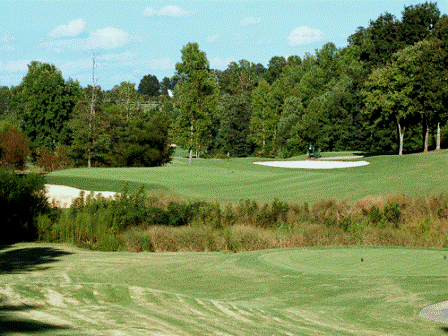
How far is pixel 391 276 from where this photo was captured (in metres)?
8.97

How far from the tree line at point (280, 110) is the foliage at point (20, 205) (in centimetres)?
3167

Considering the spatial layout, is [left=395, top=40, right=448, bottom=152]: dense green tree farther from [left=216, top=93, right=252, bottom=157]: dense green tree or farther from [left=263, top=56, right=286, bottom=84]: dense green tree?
[left=263, top=56, right=286, bottom=84]: dense green tree

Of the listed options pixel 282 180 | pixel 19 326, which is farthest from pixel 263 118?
pixel 19 326

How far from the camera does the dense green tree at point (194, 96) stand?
54.2m

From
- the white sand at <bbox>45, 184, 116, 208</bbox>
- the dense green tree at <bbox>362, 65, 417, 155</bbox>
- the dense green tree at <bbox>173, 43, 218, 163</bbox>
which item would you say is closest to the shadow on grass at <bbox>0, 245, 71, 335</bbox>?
the white sand at <bbox>45, 184, 116, 208</bbox>

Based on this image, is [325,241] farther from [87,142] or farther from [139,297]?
[87,142]

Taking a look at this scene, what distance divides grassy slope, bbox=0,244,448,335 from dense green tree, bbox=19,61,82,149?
65757 millimetres

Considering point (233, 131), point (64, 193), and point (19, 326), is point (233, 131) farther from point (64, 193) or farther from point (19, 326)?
point (19, 326)

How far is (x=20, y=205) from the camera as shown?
630 inches

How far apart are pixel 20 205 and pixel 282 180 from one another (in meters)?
15.3

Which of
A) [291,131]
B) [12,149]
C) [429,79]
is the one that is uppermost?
[429,79]

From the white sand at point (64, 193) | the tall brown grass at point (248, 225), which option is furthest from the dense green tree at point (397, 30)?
the tall brown grass at point (248, 225)

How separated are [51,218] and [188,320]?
11816mm

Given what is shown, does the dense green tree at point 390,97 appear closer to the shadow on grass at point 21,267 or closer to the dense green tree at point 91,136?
the dense green tree at point 91,136
